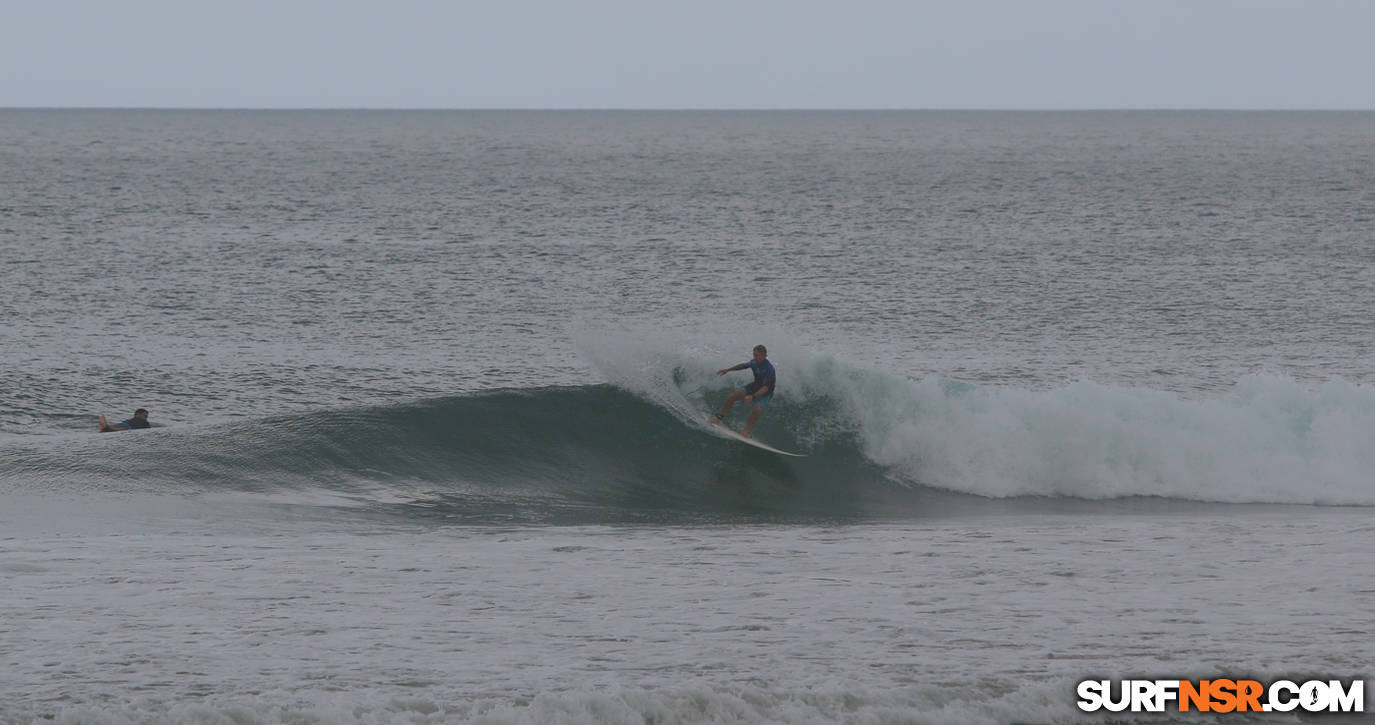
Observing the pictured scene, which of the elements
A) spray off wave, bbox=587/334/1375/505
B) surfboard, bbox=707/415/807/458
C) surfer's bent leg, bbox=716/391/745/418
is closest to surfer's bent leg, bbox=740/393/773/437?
surfboard, bbox=707/415/807/458

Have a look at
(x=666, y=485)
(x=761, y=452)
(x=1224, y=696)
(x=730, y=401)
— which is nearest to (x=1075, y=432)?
(x=761, y=452)

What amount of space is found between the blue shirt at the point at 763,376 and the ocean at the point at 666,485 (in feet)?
3.67

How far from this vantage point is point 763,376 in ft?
63.6

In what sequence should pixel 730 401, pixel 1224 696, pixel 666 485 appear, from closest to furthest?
pixel 1224 696, pixel 666 485, pixel 730 401

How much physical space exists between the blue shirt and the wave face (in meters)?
1.09

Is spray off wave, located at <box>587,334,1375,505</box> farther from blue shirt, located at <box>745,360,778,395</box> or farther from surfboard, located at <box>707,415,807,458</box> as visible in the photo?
blue shirt, located at <box>745,360,778,395</box>

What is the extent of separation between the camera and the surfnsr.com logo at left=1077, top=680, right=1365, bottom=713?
9117 mm

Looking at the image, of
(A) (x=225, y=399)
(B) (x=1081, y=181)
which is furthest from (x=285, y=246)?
(B) (x=1081, y=181)

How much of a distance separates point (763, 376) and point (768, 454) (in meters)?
1.30

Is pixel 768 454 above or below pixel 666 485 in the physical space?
above

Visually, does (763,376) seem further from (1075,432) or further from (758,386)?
(1075,432)

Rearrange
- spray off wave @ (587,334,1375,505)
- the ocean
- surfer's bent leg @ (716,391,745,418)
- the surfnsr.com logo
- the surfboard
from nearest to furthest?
the surfnsr.com logo → the ocean → spray off wave @ (587,334,1375,505) → surfer's bent leg @ (716,391,745,418) → the surfboard

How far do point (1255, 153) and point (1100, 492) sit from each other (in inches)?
4871

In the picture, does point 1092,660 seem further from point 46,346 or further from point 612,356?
point 46,346
